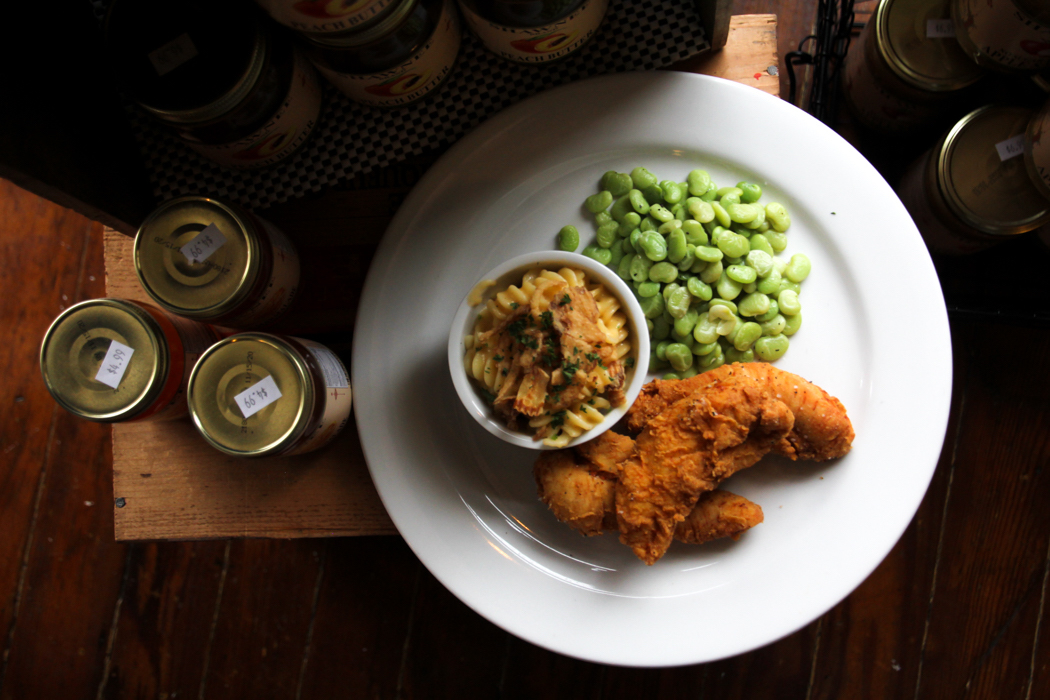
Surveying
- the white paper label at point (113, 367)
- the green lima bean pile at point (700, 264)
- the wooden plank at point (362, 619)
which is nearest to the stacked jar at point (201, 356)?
the white paper label at point (113, 367)

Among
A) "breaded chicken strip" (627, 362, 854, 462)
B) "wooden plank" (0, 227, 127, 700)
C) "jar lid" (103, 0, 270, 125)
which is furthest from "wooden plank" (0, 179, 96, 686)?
"breaded chicken strip" (627, 362, 854, 462)

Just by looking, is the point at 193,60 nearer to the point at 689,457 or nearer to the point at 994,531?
the point at 689,457

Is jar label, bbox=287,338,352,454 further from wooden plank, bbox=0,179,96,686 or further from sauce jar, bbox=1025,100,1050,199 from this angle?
sauce jar, bbox=1025,100,1050,199

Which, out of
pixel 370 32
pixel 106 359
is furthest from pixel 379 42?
pixel 106 359

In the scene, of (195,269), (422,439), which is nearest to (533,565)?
(422,439)

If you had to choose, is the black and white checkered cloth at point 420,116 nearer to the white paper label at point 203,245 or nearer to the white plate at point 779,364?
the white plate at point 779,364

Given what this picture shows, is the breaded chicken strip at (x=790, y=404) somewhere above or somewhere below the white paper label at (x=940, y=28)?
below

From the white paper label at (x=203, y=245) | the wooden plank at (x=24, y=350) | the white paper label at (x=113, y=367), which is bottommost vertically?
the wooden plank at (x=24, y=350)
